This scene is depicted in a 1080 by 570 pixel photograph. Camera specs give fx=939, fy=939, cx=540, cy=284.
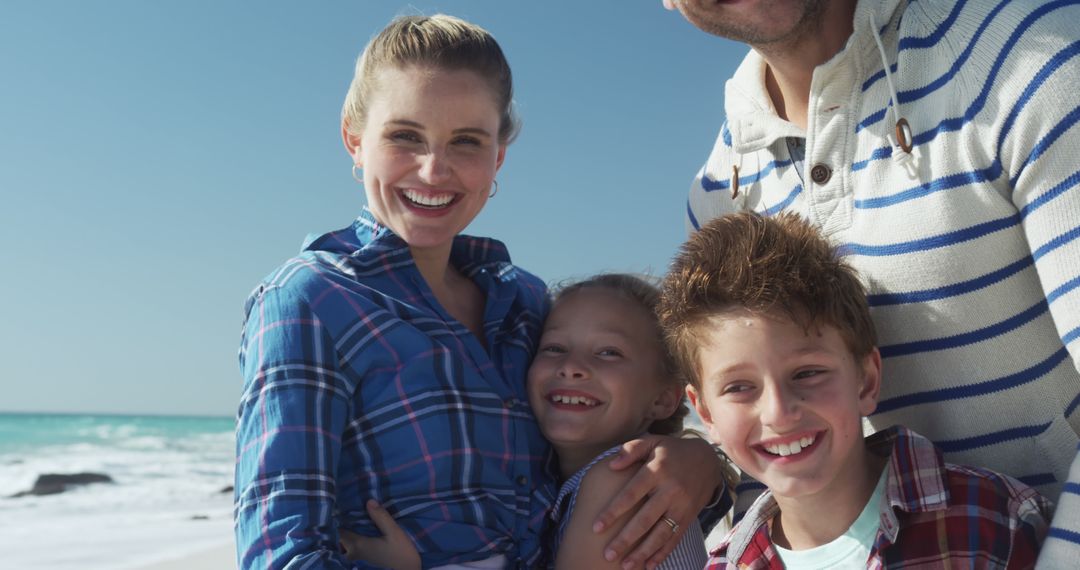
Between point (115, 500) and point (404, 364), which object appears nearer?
point (404, 364)

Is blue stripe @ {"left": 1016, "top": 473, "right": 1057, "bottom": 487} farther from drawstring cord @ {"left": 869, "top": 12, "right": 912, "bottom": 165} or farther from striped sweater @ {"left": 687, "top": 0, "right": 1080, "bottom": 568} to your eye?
drawstring cord @ {"left": 869, "top": 12, "right": 912, "bottom": 165}

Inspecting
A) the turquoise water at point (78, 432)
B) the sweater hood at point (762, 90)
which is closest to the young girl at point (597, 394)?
the sweater hood at point (762, 90)

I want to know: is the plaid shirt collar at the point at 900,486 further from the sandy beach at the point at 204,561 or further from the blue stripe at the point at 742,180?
the sandy beach at the point at 204,561

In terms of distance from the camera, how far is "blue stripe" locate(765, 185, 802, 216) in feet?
8.20

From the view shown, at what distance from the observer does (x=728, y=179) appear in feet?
9.12

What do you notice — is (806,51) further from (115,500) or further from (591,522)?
(115,500)

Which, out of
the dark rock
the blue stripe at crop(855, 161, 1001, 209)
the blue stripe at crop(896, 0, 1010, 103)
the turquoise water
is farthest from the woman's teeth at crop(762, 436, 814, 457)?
the turquoise water

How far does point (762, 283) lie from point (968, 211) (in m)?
0.48

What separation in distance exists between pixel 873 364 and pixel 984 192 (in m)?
0.47

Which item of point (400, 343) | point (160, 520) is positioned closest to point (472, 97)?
point (400, 343)

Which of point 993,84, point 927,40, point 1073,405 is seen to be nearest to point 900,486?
point 1073,405

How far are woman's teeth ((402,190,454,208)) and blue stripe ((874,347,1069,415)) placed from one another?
52.3 inches

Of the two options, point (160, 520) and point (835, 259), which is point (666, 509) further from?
point (160, 520)

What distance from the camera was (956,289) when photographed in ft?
7.14
